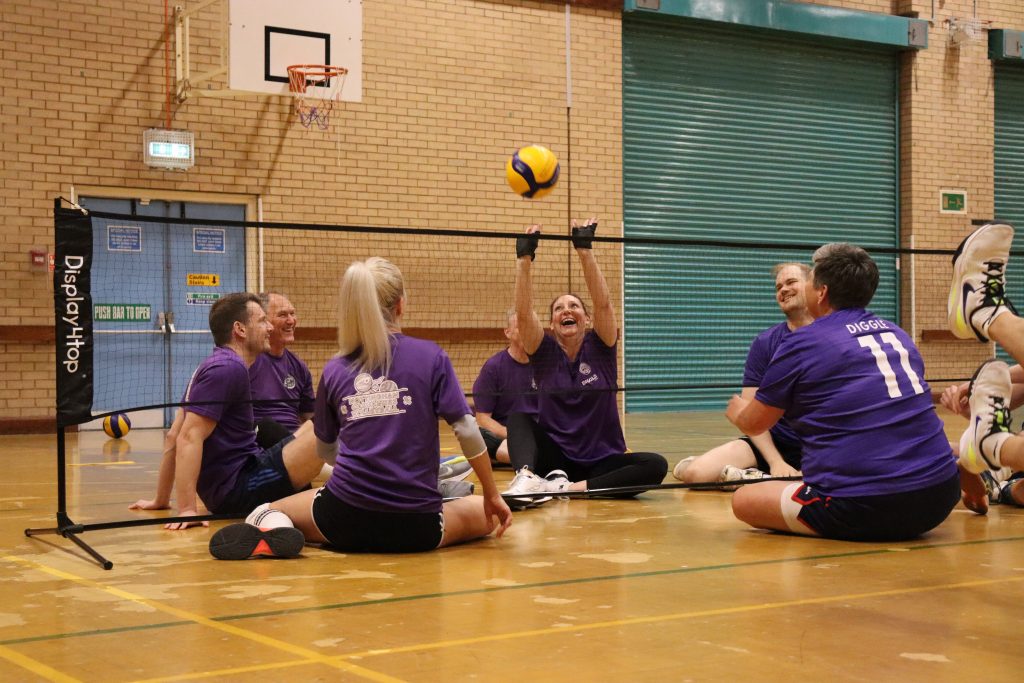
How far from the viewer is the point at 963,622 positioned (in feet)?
13.7

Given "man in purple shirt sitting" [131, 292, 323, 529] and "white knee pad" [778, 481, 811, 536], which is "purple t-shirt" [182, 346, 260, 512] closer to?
"man in purple shirt sitting" [131, 292, 323, 529]

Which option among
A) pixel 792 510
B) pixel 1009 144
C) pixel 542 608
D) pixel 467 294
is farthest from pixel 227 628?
pixel 1009 144

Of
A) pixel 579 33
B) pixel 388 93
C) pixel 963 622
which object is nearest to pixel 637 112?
pixel 579 33

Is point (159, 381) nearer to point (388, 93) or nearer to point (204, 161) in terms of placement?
point (204, 161)

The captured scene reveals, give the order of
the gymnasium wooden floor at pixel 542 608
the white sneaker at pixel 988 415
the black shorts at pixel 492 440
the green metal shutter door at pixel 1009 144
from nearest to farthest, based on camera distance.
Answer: the gymnasium wooden floor at pixel 542 608
the white sneaker at pixel 988 415
the black shorts at pixel 492 440
the green metal shutter door at pixel 1009 144

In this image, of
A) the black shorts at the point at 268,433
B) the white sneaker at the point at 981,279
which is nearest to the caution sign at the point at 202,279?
the black shorts at the point at 268,433

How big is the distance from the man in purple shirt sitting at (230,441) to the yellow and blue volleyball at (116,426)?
21.6 ft

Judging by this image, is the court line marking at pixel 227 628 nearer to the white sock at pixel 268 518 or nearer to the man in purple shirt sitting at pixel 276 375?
the white sock at pixel 268 518

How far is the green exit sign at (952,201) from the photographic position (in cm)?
2000

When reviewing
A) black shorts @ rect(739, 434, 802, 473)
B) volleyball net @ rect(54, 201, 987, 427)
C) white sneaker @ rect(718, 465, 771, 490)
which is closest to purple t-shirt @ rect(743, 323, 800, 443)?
black shorts @ rect(739, 434, 802, 473)

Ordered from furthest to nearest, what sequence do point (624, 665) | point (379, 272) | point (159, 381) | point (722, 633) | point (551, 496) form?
point (159, 381), point (551, 496), point (379, 272), point (722, 633), point (624, 665)

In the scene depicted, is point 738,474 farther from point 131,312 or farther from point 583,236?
point 131,312

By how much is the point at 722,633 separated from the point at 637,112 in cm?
1468

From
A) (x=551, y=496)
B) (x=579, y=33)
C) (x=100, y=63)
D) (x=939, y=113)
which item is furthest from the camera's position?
(x=939, y=113)
